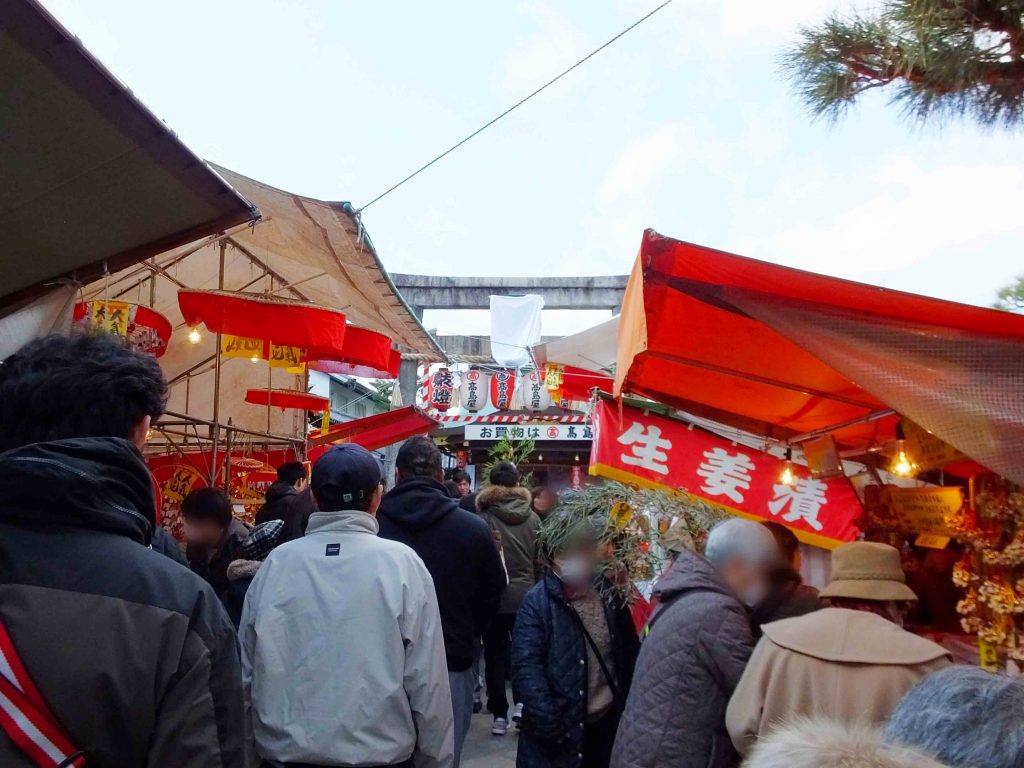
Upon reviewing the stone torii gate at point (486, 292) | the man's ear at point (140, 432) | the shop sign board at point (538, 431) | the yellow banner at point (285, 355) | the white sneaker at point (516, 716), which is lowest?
the white sneaker at point (516, 716)

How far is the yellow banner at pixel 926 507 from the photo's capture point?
489 cm

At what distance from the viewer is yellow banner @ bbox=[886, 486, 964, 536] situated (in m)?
4.89

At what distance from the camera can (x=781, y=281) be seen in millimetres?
2934

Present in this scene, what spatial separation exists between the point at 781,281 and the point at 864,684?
138 cm

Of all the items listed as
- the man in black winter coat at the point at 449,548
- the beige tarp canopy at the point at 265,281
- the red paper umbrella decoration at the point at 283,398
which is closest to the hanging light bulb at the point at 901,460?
the man in black winter coat at the point at 449,548

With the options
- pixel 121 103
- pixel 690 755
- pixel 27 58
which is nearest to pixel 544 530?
pixel 690 755

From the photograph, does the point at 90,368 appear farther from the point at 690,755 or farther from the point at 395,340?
the point at 395,340

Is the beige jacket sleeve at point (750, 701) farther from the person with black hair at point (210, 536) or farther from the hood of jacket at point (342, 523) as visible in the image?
the person with black hair at point (210, 536)

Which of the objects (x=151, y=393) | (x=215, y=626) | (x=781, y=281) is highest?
(x=781, y=281)

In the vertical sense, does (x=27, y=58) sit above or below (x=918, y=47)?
below

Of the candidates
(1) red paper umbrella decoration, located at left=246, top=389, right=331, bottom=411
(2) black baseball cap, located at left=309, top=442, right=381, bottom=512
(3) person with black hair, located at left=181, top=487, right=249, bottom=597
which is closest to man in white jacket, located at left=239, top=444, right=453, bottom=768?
(2) black baseball cap, located at left=309, top=442, right=381, bottom=512

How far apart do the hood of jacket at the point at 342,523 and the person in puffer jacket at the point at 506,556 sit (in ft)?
14.3

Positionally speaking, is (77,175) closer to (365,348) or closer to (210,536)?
(210,536)

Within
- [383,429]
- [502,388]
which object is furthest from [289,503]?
[502,388]
